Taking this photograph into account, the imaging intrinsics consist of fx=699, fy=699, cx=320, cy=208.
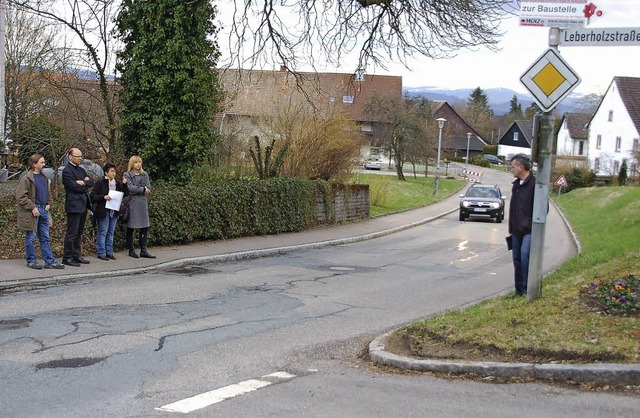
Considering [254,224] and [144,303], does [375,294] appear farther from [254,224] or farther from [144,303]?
[254,224]

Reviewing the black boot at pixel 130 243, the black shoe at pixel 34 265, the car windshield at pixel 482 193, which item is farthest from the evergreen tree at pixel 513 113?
the black shoe at pixel 34 265

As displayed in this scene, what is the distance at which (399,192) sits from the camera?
1906 inches

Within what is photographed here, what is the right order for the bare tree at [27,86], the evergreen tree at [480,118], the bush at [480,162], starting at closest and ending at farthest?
the bare tree at [27,86] → the bush at [480,162] → the evergreen tree at [480,118]

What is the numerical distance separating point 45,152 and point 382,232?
39.4 feet

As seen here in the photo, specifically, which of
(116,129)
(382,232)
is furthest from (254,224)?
(382,232)

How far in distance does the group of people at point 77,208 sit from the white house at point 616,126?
202 ft

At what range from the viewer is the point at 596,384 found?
6.07 m

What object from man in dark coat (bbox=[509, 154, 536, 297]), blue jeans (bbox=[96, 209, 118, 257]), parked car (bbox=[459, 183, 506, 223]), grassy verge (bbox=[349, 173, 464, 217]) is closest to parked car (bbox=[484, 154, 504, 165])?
grassy verge (bbox=[349, 173, 464, 217])

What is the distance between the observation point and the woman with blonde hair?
1354 cm

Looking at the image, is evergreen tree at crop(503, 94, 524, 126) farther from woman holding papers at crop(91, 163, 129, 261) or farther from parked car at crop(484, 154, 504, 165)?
woman holding papers at crop(91, 163, 129, 261)

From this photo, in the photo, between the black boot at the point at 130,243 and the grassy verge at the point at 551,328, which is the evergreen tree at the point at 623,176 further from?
the black boot at the point at 130,243

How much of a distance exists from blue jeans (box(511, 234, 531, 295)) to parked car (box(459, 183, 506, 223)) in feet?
74.3

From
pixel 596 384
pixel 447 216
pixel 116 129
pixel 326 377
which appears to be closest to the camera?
pixel 596 384

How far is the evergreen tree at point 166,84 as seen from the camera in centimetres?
1756
